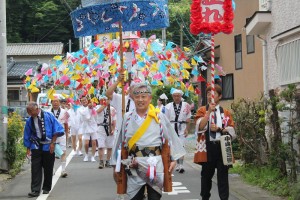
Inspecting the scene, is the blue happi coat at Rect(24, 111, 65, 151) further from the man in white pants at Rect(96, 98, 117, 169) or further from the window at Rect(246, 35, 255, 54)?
the window at Rect(246, 35, 255, 54)

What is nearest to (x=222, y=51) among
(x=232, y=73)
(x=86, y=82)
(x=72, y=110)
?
(x=232, y=73)

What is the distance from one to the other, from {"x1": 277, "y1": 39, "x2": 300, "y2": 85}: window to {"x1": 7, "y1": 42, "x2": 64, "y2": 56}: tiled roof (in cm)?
4427

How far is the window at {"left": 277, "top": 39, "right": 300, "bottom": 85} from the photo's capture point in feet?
36.2

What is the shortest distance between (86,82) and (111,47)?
1389 millimetres

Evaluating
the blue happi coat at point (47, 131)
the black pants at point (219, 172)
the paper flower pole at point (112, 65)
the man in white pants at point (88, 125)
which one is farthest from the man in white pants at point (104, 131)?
the black pants at point (219, 172)

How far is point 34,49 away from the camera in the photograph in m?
55.0

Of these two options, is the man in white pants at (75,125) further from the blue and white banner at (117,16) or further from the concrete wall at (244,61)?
the blue and white banner at (117,16)

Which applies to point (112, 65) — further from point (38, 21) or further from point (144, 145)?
point (38, 21)

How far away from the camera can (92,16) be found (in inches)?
301

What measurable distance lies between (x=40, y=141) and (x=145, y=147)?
4.67 meters

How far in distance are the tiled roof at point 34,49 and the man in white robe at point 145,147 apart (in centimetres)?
4961

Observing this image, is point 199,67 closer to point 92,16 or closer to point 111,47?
point 111,47

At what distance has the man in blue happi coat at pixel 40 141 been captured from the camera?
9.75 metres

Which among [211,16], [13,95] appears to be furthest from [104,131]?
[13,95]
